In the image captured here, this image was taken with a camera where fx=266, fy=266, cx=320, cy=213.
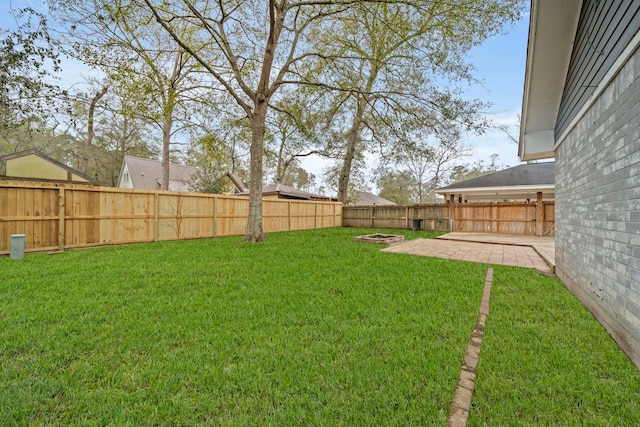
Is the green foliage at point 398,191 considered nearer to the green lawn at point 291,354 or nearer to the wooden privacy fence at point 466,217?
the wooden privacy fence at point 466,217

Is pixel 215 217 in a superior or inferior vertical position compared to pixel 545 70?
inferior

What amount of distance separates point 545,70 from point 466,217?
9140mm

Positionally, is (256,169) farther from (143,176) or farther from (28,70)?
(143,176)

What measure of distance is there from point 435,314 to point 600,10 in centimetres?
365

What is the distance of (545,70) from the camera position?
4363 mm

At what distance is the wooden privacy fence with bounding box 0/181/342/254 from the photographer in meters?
5.66

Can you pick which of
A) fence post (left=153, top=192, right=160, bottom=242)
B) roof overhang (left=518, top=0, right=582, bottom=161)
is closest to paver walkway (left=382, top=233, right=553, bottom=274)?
roof overhang (left=518, top=0, right=582, bottom=161)

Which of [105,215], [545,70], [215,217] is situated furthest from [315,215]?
[545,70]

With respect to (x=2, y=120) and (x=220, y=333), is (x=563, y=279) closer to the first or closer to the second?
(x=220, y=333)

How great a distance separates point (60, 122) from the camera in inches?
295

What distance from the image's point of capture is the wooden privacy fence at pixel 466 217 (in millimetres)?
10945

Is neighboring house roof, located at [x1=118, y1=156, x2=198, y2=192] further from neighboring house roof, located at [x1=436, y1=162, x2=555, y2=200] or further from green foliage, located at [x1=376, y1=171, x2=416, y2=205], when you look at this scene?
green foliage, located at [x1=376, y1=171, x2=416, y2=205]

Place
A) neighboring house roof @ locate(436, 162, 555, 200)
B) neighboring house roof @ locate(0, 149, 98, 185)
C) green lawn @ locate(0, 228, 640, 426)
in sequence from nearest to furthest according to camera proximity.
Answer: green lawn @ locate(0, 228, 640, 426) < neighboring house roof @ locate(0, 149, 98, 185) < neighboring house roof @ locate(436, 162, 555, 200)

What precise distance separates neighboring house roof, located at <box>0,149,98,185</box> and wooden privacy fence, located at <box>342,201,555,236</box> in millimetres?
13176
